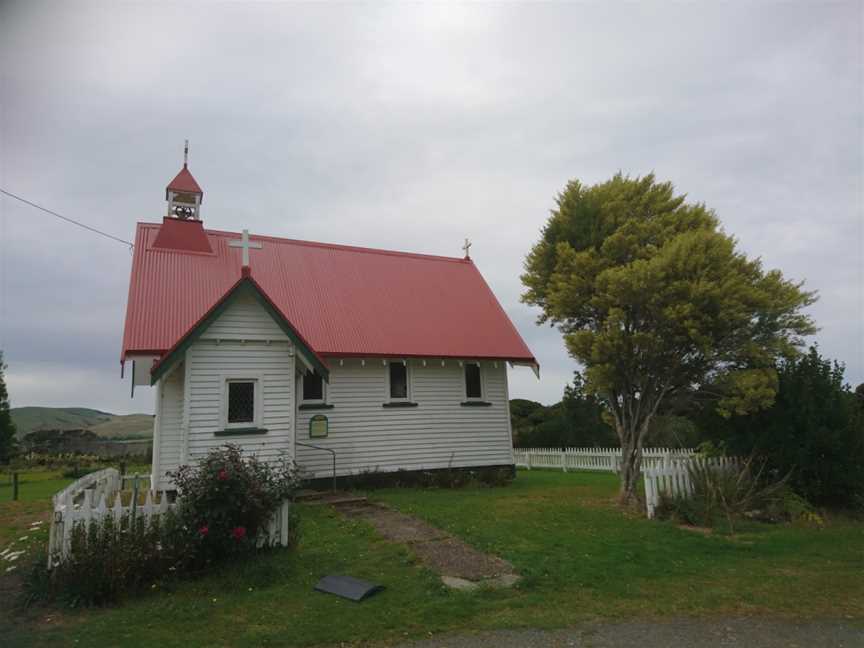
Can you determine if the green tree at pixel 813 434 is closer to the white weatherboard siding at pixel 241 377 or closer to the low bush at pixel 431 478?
the low bush at pixel 431 478

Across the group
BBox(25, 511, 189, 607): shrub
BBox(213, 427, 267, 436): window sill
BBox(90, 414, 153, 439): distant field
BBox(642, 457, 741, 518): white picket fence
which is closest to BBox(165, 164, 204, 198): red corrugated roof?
BBox(213, 427, 267, 436): window sill

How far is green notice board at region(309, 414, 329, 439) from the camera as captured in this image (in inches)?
607

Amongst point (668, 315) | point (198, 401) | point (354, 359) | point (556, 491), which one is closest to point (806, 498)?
point (668, 315)

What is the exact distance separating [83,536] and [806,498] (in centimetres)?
1372

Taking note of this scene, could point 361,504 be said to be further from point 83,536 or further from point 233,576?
point 83,536

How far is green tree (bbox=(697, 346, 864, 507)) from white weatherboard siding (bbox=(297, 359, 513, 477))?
7.76 m

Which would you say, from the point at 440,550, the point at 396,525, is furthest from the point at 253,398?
the point at 440,550

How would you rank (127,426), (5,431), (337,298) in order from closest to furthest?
1. (337,298)
2. (5,431)
3. (127,426)

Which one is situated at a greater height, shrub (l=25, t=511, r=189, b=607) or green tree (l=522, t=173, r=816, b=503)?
green tree (l=522, t=173, r=816, b=503)

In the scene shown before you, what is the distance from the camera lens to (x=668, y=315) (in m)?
12.2

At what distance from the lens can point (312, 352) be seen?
41.7ft

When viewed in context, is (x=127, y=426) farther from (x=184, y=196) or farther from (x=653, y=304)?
(x=653, y=304)

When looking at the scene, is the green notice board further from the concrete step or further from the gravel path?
the gravel path

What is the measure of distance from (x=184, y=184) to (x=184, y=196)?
1.35ft
